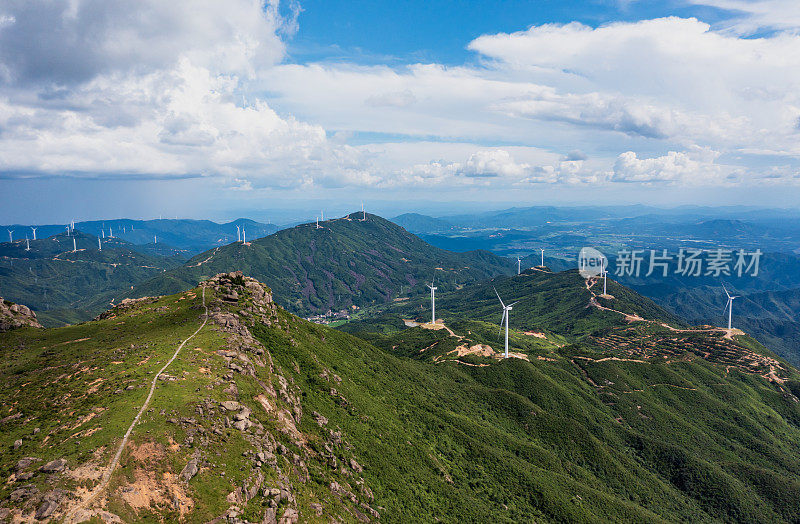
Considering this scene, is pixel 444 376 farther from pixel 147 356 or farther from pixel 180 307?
pixel 147 356

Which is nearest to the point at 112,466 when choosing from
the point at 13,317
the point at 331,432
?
the point at 331,432

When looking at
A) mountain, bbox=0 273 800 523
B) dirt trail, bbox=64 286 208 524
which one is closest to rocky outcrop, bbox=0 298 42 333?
mountain, bbox=0 273 800 523

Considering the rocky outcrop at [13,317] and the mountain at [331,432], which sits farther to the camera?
the rocky outcrop at [13,317]

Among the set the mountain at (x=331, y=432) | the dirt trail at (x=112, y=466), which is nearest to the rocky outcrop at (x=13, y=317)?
the mountain at (x=331, y=432)

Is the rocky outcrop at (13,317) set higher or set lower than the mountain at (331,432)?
higher

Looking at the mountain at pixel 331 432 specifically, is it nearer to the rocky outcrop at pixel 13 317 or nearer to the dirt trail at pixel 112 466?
the dirt trail at pixel 112 466

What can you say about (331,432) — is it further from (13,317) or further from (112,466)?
(13,317)
